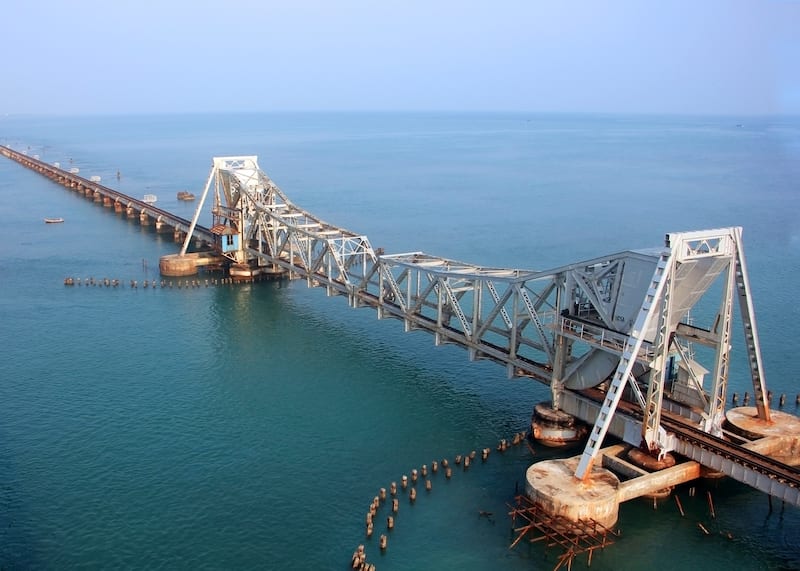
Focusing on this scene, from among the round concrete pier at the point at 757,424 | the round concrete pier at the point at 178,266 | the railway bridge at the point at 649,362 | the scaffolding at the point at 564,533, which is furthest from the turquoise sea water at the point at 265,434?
the round concrete pier at the point at 178,266

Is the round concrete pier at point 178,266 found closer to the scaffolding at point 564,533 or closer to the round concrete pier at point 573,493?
the round concrete pier at point 573,493

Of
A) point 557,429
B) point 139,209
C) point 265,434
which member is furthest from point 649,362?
point 139,209

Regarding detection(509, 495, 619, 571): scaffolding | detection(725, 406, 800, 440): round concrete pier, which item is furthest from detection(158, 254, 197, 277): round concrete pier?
detection(725, 406, 800, 440): round concrete pier

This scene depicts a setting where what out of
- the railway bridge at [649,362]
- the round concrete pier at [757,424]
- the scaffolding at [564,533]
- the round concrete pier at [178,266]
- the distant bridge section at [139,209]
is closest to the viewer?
the scaffolding at [564,533]

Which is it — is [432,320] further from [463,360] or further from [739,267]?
[739,267]

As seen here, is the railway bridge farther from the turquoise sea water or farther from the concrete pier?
the turquoise sea water

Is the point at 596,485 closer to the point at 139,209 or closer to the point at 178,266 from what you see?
the point at 178,266

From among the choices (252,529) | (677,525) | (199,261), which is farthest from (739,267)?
(199,261)
